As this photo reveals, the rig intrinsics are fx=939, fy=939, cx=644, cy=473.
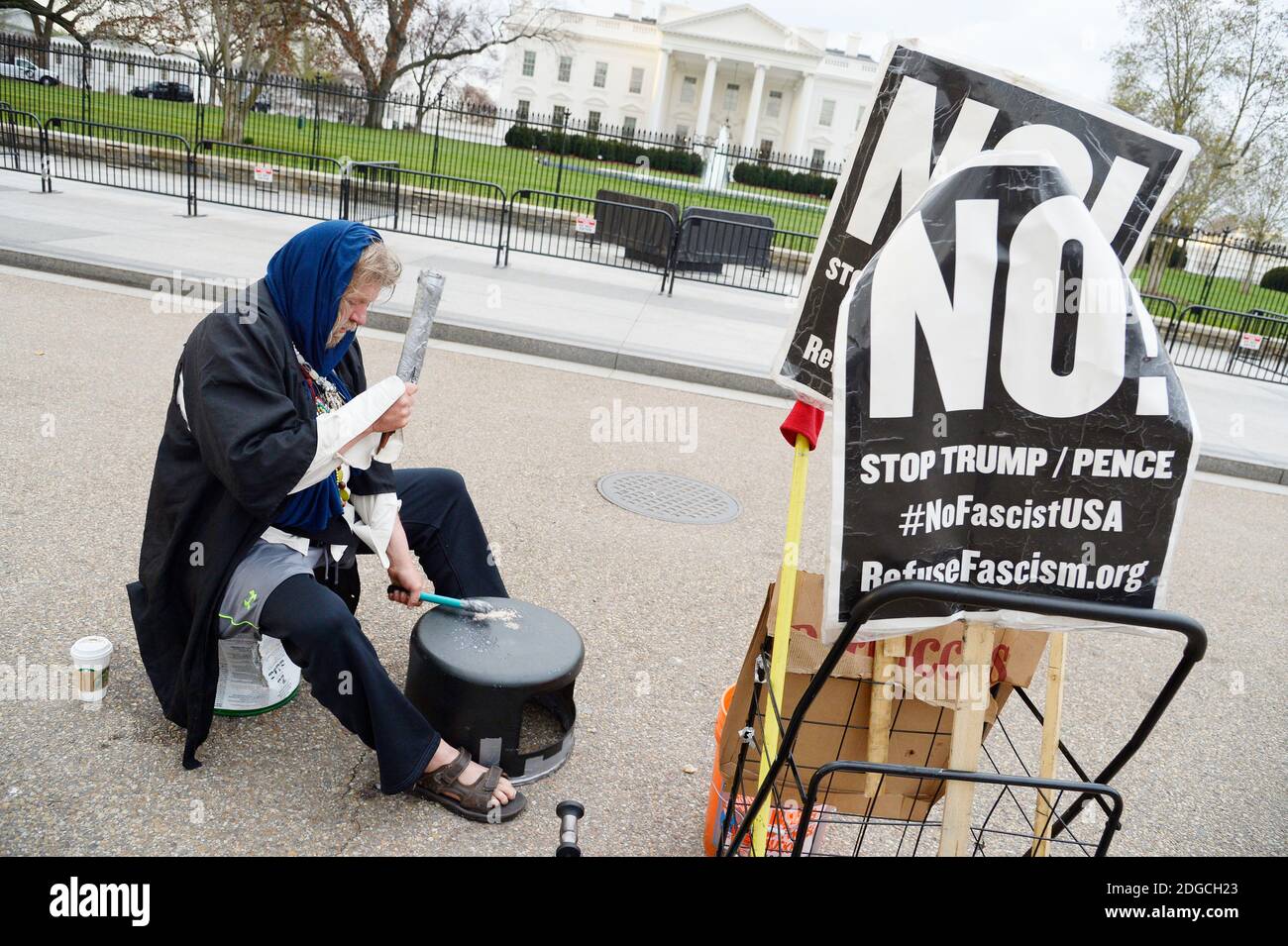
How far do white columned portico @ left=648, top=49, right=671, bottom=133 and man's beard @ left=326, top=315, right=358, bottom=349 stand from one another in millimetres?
85353

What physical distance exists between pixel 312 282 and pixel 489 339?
6.51 m

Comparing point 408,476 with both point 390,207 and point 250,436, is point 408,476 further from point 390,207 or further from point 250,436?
point 390,207

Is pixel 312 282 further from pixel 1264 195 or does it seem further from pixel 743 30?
pixel 743 30

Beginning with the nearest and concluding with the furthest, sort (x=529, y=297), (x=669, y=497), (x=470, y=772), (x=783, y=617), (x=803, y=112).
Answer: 1. (x=783, y=617)
2. (x=470, y=772)
3. (x=669, y=497)
4. (x=529, y=297)
5. (x=803, y=112)

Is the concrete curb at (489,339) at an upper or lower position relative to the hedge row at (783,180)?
lower

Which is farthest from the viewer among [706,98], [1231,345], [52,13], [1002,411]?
[706,98]

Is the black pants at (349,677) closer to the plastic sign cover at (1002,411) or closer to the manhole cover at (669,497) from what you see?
the plastic sign cover at (1002,411)

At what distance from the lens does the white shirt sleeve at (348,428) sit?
283 centimetres

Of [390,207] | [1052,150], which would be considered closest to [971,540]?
[1052,150]

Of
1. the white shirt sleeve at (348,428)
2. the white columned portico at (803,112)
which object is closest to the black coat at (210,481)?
the white shirt sleeve at (348,428)

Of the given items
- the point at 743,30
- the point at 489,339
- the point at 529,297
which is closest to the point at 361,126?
the point at 529,297

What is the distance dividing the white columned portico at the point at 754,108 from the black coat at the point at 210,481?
83610 mm

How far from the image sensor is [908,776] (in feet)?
7.00
